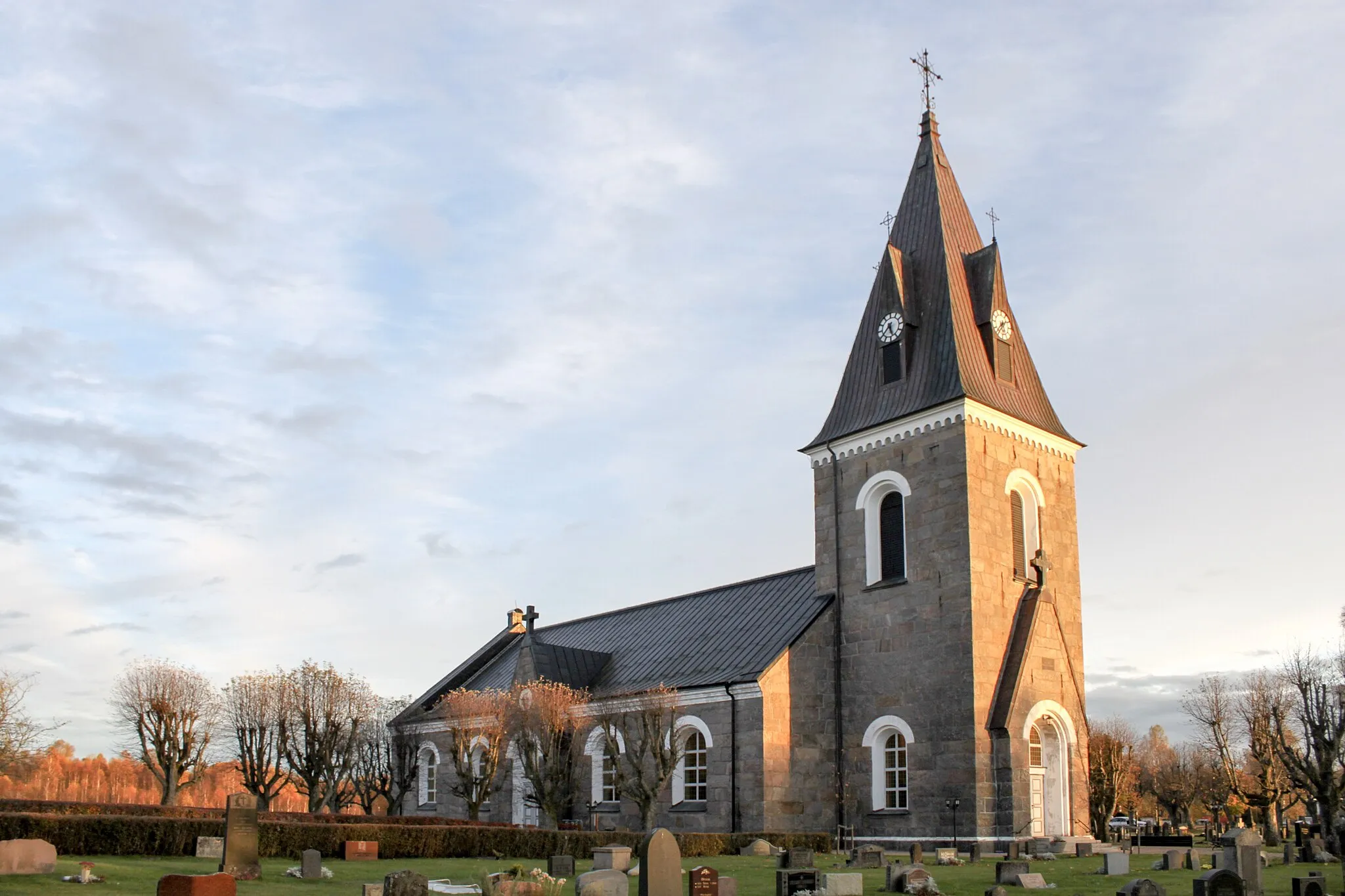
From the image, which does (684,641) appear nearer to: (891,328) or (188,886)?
(891,328)

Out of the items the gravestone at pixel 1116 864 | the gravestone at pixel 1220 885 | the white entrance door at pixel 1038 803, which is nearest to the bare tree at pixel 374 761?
the white entrance door at pixel 1038 803

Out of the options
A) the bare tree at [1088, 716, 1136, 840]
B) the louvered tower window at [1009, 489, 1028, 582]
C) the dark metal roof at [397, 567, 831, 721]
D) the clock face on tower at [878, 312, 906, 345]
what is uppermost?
the clock face on tower at [878, 312, 906, 345]

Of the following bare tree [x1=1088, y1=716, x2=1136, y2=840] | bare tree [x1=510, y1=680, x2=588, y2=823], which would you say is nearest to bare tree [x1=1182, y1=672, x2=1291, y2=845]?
bare tree [x1=1088, y1=716, x2=1136, y2=840]

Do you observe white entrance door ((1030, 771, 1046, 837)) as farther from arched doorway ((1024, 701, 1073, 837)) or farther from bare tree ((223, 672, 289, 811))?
bare tree ((223, 672, 289, 811))

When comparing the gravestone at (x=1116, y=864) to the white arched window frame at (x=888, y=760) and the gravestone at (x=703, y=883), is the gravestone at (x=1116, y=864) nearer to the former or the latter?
the white arched window frame at (x=888, y=760)

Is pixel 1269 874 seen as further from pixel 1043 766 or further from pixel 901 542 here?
pixel 901 542

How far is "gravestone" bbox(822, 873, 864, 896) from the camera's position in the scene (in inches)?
647

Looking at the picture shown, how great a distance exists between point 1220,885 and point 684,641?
73.3 ft

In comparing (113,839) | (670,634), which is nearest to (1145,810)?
(670,634)

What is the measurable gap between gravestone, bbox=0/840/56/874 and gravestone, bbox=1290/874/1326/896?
1721 centimetres

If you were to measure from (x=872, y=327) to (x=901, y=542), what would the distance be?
20.9 ft

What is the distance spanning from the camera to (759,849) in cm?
2578

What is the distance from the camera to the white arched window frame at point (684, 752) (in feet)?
102

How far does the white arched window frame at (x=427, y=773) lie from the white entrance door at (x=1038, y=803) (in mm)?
21314
